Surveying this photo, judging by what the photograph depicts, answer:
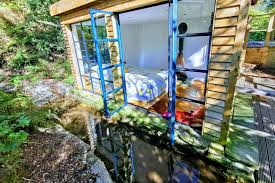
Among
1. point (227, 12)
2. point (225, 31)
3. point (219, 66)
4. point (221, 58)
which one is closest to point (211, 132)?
point (219, 66)

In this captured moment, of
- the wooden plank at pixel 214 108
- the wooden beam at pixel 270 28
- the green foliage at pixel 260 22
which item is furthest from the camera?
the green foliage at pixel 260 22

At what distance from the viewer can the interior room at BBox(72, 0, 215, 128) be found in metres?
3.16

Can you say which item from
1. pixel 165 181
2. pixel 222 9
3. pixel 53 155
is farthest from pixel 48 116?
pixel 222 9

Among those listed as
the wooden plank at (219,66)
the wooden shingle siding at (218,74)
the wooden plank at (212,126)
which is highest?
the wooden plank at (219,66)

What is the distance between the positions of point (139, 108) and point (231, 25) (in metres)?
2.42

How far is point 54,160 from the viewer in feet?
7.59

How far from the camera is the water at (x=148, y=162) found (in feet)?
7.14

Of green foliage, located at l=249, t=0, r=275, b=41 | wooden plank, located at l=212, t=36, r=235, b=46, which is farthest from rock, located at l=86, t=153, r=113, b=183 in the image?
green foliage, located at l=249, t=0, r=275, b=41

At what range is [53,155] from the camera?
7.91ft

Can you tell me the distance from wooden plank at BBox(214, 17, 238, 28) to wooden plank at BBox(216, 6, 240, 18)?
4 centimetres

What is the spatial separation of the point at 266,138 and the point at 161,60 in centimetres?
562

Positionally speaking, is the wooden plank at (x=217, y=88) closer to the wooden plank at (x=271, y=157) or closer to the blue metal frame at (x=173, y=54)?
the blue metal frame at (x=173, y=54)

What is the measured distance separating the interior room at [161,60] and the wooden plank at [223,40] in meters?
0.17

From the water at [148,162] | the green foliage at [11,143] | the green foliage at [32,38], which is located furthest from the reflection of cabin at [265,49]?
the green foliage at [32,38]
